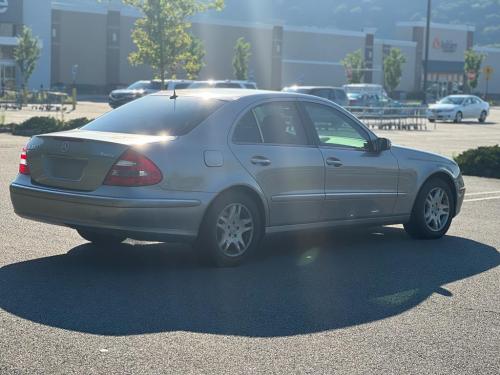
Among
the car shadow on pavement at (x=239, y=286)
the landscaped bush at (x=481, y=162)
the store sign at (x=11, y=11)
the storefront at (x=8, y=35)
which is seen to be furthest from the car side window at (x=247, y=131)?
the store sign at (x=11, y=11)

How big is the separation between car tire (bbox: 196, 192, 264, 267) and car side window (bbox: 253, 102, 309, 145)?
2.40 ft

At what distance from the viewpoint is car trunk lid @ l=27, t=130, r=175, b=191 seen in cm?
776

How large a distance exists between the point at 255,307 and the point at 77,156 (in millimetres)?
2121

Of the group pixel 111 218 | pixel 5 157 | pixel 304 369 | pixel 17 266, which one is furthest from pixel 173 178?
pixel 5 157

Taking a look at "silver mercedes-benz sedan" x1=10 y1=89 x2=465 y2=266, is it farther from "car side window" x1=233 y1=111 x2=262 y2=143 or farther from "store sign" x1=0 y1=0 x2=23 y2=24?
"store sign" x1=0 y1=0 x2=23 y2=24

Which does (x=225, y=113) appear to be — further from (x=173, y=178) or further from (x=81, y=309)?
(x=81, y=309)

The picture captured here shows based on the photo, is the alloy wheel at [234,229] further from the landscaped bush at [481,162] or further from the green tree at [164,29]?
the green tree at [164,29]

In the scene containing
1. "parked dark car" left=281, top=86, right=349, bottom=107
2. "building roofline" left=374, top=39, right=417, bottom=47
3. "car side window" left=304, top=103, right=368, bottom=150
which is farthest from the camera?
"building roofline" left=374, top=39, right=417, bottom=47

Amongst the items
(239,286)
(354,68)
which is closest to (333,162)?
(239,286)

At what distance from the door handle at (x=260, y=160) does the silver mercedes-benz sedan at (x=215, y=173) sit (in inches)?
0.5

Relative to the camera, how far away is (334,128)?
9430 mm

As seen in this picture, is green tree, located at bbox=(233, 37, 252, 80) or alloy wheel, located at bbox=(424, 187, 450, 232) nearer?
alloy wheel, located at bbox=(424, 187, 450, 232)

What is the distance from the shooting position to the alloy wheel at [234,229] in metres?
8.13

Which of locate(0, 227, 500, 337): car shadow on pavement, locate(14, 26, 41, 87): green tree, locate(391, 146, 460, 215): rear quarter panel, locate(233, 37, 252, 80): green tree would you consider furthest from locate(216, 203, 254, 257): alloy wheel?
locate(233, 37, 252, 80): green tree
